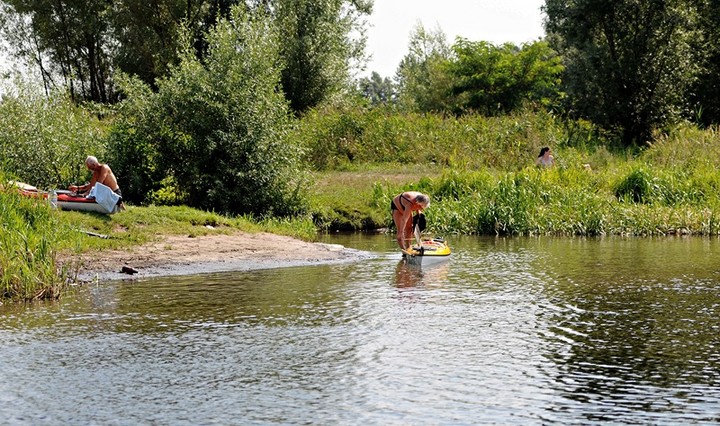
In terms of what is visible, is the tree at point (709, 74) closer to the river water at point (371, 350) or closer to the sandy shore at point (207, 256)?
the sandy shore at point (207, 256)

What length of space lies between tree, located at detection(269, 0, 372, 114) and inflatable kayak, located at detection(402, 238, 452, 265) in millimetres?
31181

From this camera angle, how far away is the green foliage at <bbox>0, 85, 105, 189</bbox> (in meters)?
28.5

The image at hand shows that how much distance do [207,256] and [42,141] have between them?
9.79 metres

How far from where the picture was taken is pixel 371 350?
12.3 m

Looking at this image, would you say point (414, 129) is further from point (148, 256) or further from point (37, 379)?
point (37, 379)

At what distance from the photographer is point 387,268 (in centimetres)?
2092

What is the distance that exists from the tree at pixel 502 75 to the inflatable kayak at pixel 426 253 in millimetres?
31486

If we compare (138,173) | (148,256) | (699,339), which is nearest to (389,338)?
(699,339)

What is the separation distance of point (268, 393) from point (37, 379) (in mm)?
2809

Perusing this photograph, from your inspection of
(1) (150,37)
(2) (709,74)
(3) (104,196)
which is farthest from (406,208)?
(1) (150,37)

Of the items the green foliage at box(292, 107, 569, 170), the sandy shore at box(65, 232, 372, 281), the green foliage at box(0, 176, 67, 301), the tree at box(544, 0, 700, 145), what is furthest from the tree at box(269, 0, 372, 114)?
the green foliage at box(0, 176, 67, 301)

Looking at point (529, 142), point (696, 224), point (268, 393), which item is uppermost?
point (529, 142)

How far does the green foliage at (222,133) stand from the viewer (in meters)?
29.3

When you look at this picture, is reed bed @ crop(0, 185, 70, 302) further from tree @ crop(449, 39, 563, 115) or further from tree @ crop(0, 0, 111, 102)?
tree @ crop(0, 0, 111, 102)
